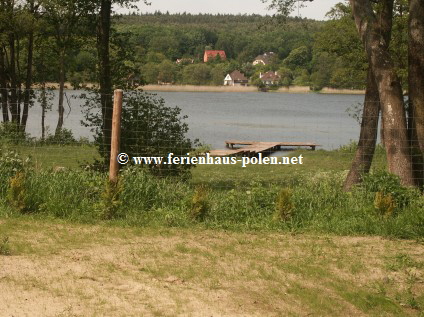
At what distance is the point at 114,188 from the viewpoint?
10.7 metres

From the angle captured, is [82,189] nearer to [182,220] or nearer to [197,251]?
[182,220]

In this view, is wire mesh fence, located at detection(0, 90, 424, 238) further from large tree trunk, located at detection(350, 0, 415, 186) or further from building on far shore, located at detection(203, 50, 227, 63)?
building on far shore, located at detection(203, 50, 227, 63)

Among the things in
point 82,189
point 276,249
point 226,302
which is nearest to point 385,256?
point 276,249

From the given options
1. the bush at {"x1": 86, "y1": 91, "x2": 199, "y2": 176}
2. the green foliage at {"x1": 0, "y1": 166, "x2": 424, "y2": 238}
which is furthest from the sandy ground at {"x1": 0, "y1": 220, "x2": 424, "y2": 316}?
the bush at {"x1": 86, "y1": 91, "x2": 199, "y2": 176}

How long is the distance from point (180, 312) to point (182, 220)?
3.89m

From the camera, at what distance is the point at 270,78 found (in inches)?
3091

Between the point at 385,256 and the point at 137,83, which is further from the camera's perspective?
the point at 137,83

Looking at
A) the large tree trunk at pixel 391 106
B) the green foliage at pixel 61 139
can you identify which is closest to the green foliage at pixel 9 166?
the green foliage at pixel 61 139

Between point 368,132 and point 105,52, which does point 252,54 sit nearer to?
point 105,52

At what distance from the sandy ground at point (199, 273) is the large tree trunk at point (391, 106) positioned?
2.52m

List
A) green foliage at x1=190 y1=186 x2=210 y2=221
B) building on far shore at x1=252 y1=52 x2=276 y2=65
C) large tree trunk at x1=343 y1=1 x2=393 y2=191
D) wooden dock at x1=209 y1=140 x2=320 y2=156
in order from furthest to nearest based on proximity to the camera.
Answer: building on far shore at x1=252 y1=52 x2=276 y2=65, wooden dock at x1=209 y1=140 x2=320 y2=156, large tree trunk at x1=343 y1=1 x2=393 y2=191, green foliage at x1=190 y1=186 x2=210 y2=221

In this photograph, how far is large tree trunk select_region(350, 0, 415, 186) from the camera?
38.9 feet

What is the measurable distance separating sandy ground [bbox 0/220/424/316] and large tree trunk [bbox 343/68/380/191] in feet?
10.5

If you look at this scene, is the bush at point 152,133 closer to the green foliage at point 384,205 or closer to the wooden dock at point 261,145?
the green foliage at point 384,205
